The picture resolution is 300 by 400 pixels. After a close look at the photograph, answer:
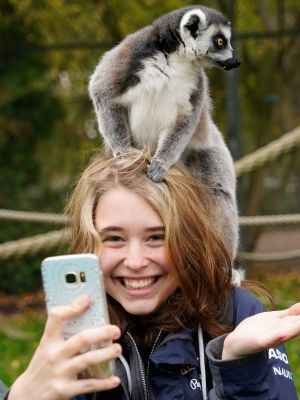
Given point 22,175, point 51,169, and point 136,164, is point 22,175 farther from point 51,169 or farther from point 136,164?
point 136,164

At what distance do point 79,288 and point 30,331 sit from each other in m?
4.39

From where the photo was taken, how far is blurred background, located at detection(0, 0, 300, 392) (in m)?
6.19

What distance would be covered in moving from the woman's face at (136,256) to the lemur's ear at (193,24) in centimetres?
114

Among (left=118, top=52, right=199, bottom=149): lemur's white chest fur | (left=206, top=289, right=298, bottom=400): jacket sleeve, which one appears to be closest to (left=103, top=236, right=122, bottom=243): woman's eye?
(left=206, top=289, right=298, bottom=400): jacket sleeve

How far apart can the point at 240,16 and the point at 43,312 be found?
11.2 ft

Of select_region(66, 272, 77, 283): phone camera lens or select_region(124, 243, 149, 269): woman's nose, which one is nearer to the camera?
select_region(66, 272, 77, 283): phone camera lens

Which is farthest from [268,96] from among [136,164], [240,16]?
[136,164]

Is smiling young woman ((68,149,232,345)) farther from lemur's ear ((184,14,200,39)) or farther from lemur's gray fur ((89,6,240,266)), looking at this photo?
lemur's ear ((184,14,200,39))

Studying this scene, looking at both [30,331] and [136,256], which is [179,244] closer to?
[136,256]

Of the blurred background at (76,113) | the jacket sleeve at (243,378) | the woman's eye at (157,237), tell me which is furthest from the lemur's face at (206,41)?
the blurred background at (76,113)

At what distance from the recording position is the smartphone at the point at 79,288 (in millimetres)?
985

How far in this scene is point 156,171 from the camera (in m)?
1.58

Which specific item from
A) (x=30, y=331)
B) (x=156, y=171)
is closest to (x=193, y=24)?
(x=156, y=171)

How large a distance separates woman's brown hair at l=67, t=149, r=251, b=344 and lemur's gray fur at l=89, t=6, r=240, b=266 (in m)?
0.65
